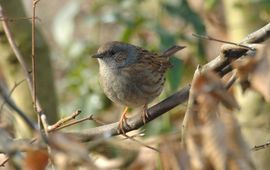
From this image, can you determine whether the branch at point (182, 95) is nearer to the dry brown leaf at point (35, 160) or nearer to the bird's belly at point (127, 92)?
the dry brown leaf at point (35, 160)

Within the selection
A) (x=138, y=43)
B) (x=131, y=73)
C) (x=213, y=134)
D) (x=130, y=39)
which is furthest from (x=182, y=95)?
(x=138, y=43)

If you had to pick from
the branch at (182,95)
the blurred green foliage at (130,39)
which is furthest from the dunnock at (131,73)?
the branch at (182,95)

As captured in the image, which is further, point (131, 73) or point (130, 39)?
point (130, 39)

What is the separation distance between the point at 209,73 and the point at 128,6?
3.91 metres

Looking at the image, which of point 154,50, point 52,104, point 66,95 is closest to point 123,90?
point 52,104

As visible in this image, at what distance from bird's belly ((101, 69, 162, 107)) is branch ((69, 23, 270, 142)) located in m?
1.08

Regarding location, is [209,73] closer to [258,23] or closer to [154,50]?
[154,50]

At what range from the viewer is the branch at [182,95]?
2.46 metres

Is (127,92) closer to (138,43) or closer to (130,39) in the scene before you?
(130,39)

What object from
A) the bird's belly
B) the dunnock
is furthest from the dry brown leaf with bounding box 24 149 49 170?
the bird's belly

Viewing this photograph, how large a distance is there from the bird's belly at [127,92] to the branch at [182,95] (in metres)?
1.08

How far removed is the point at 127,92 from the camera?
4.59m

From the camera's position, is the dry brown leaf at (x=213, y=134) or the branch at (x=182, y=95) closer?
the dry brown leaf at (x=213, y=134)

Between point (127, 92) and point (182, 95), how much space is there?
5.69 feet
